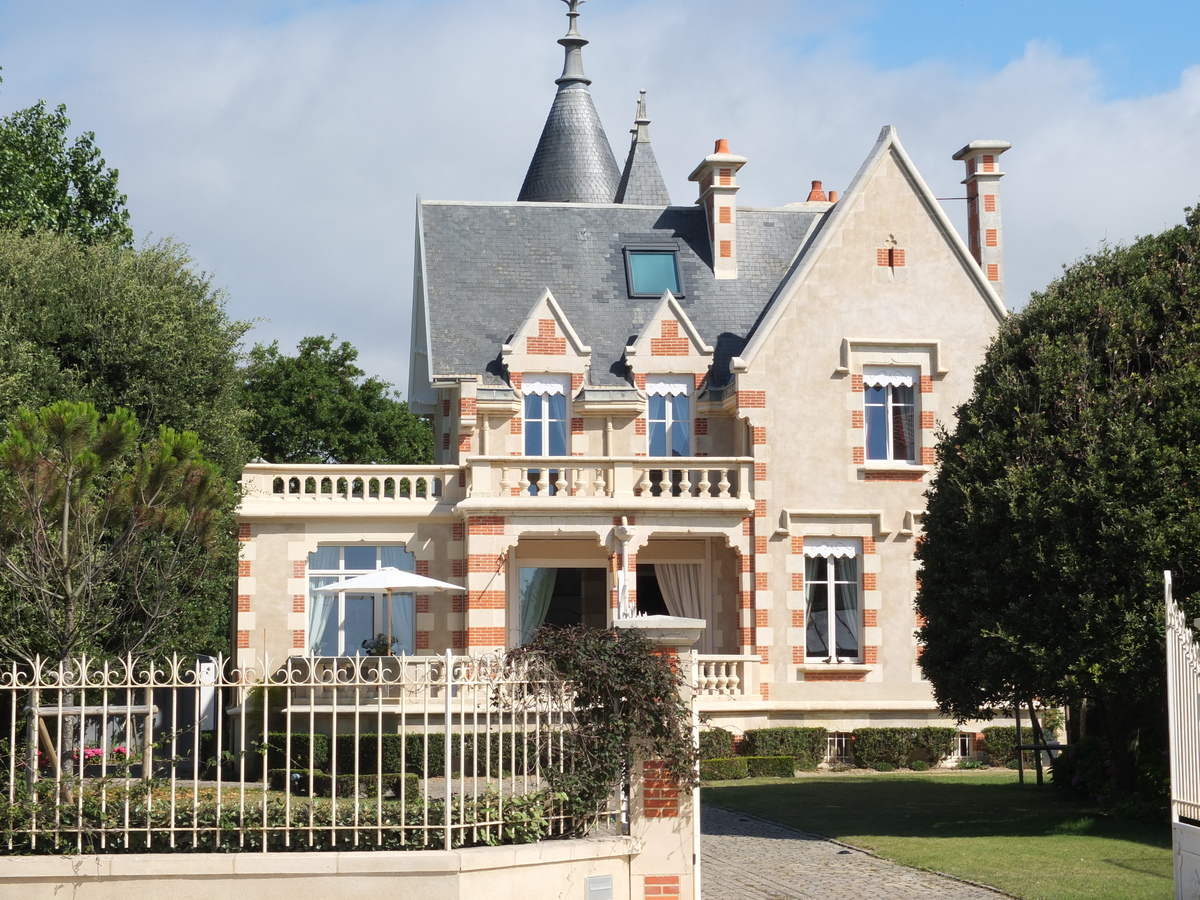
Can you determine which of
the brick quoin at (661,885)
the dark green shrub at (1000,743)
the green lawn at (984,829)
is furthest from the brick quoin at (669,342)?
the brick quoin at (661,885)

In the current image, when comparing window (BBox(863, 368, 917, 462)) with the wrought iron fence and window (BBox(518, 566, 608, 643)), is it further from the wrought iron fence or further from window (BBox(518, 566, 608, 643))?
the wrought iron fence

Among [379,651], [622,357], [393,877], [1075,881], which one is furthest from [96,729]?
[1075,881]

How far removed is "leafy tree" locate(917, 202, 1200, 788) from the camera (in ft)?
53.2

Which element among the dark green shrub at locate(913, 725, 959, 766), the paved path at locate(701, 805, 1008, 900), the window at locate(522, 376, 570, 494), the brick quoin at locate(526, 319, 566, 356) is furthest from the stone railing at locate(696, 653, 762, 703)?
the paved path at locate(701, 805, 1008, 900)

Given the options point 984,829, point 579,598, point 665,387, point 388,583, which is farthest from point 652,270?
point 984,829

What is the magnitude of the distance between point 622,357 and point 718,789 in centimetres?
1090

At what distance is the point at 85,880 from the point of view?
1070 cm

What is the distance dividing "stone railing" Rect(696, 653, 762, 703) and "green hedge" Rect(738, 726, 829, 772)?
0.84 meters

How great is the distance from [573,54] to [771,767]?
26.9 metres

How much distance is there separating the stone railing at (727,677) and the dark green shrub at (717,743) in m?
0.82

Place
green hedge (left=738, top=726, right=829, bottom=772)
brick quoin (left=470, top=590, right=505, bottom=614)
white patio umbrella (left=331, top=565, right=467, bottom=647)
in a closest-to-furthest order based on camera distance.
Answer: white patio umbrella (left=331, top=565, right=467, bottom=647), green hedge (left=738, top=726, right=829, bottom=772), brick quoin (left=470, top=590, right=505, bottom=614)

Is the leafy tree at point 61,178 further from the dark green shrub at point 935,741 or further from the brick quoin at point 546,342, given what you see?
the dark green shrub at point 935,741

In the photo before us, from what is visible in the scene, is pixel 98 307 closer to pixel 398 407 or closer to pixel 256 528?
pixel 256 528

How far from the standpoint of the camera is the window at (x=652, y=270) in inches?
1256
